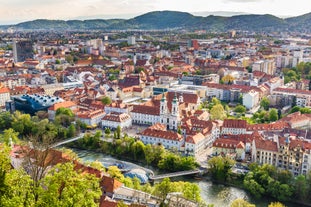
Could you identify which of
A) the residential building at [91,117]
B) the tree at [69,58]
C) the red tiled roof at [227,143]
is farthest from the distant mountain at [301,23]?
the red tiled roof at [227,143]

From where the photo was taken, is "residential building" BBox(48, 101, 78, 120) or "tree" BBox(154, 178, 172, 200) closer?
"tree" BBox(154, 178, 172, 200)

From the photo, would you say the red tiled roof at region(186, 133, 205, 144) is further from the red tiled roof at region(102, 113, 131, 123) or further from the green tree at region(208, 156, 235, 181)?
the red tiled roof at region(102, 113, 131, 123)

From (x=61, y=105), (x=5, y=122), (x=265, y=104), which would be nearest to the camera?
(x=5, y=122)

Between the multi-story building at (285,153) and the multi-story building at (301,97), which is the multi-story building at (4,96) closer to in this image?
the multi-story building at (285,153)

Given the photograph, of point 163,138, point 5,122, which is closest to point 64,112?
point 5,122

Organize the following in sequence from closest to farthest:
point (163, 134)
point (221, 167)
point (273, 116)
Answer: point (221, 167) → point (163, 134) → point (273, 116)

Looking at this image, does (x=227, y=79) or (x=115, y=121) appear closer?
(x=115, y=121)

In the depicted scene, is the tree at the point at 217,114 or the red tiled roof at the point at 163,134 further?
the tree at the point at 217,114

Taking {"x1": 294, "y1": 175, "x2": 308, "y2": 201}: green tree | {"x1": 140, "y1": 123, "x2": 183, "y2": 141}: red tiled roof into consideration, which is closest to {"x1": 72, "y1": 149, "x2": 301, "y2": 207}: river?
{"x1": 294, "y1": 175, "x2": 308, "y2": 201}: green tree

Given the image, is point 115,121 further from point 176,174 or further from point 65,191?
point 65,191

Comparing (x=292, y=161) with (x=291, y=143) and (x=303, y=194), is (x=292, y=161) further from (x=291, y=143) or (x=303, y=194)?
(x=303, y=194)

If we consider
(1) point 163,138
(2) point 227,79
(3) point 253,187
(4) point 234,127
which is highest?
(2) point 227,79
